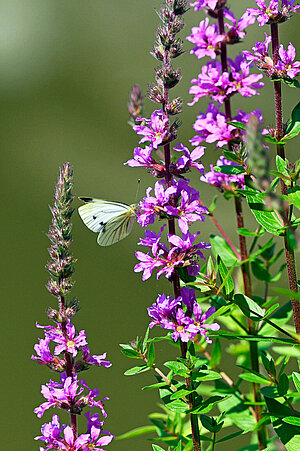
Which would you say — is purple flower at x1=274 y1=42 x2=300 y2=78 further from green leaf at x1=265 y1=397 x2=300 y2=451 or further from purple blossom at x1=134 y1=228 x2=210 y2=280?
green leaf at x1=265 y1=397 x2=300 y2=451

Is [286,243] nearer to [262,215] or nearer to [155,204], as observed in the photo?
[262,215]

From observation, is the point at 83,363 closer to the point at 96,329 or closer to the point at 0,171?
the point at 96,329

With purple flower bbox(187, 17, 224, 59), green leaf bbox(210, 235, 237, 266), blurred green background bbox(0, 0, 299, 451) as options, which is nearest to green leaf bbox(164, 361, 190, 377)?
green leaf bbox(210, 235, 237, 266)

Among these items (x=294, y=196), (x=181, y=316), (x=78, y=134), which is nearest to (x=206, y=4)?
(x=294, y=196)

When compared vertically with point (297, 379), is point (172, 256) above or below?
above

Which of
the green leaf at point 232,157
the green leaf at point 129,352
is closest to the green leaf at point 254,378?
the green leaf at point 129,352

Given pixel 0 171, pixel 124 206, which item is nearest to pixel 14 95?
pixel 0 171
